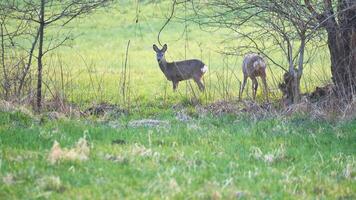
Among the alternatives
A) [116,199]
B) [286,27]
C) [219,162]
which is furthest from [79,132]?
[286,27]

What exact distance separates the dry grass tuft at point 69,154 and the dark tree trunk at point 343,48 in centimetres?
590

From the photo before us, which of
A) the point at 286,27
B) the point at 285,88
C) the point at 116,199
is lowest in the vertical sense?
the point at 116,199

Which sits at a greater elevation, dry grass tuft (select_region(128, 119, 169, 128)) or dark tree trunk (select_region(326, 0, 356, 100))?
dark tree trunk (select_region(326, 0, 356, 100))

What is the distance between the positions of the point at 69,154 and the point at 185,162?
112 cm

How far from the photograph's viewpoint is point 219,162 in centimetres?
682

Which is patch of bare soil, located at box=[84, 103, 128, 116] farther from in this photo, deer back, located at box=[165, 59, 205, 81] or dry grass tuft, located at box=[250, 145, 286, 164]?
deer back, located at box=[165, 59, 205, 81]

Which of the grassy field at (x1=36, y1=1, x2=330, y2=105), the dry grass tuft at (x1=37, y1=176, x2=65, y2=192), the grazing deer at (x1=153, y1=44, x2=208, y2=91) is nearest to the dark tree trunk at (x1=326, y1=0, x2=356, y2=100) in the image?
the grassy field at (x1=36, y1=1, x2=330, y2=105)

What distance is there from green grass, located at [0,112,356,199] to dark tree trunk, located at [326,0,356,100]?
2636 millimetres

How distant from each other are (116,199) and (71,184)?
543mm

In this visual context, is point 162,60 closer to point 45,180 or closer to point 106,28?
point 106,28

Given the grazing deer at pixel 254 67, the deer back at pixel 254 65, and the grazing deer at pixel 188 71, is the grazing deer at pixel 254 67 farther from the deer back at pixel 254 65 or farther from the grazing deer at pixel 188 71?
the grazing deer at pixel 188 71

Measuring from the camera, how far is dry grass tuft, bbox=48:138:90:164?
6.47 m

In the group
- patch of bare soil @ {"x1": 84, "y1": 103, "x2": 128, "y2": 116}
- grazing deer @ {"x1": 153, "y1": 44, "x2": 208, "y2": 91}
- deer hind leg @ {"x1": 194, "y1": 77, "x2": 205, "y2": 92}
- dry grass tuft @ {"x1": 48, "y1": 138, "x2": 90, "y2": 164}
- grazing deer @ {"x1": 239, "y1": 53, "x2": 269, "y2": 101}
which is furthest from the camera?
grazing deer @ {"x1": 153, "y1": 44, "x2": 208, "y2": 91}

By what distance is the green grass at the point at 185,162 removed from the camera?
5719 millimetres
